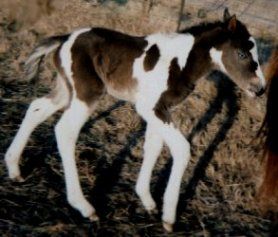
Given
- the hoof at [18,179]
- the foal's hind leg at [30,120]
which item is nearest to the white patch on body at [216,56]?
the foal's hind leg at [30,120]

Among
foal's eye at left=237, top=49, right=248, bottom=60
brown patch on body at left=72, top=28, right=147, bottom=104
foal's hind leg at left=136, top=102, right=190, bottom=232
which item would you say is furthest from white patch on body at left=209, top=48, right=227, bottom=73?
foal's hind leg at left=136, top=102, right=190, bottom=232

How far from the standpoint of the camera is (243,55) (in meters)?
4.22

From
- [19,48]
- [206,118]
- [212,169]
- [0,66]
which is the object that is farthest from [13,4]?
[212,169]

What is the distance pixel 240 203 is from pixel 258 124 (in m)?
1.61

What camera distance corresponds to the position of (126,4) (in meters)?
9.27

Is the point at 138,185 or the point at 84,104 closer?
the point at 84,104

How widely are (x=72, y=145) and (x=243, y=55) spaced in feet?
4.94

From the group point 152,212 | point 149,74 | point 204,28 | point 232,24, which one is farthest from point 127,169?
point 232,24

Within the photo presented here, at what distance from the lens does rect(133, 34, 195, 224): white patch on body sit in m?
4.10

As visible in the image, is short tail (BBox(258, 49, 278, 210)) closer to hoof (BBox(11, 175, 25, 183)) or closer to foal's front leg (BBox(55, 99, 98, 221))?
foal's front leg (BBox(55, 99, 98, 221))

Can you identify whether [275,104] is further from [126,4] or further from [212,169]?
[126,4]

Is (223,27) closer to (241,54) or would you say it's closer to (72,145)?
(241,54)

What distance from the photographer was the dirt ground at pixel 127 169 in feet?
14.0

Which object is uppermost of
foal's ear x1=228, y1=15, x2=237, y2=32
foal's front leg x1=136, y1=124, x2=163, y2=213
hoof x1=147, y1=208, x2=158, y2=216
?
foal's ear x1=228, y1=15, x2=237, y2=32
